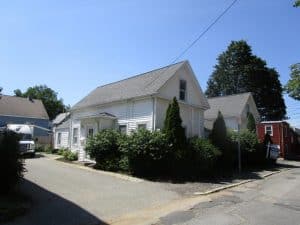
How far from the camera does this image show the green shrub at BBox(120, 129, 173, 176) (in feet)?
54.7

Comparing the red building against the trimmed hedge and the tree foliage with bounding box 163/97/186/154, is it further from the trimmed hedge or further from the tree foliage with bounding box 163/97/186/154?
the tree foliage with bounding box 163/97/186/154

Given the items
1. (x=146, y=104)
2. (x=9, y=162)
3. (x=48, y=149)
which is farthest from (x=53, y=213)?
(x=48, y=149)

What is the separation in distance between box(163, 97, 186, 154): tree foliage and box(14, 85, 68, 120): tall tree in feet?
210

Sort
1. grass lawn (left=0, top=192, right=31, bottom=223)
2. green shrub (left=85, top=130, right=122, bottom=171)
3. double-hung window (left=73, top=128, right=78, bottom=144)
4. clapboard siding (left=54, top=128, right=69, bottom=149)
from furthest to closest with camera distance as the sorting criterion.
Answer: clapboard siding (left=54, top=128, right=69, bottom=149) → double-hung window (left=73, top=128, right=78, bottom=144) → green shrub (left=85, top=130, right=122, bottom=171) → grass lawn (left=0, top=192, right=31, bottom=223)

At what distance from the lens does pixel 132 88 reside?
23734 millimetres

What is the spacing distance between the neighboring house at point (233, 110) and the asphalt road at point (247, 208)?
18.1 metres

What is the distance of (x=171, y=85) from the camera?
2192 cm

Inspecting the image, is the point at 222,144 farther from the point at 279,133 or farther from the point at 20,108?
the point at 20,108

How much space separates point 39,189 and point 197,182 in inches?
296

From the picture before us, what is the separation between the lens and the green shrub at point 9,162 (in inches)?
411

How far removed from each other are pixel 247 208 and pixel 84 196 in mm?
5683

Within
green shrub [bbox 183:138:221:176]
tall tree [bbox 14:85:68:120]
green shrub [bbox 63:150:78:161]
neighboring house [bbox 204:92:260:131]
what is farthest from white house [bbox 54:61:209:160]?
tall tree [bbox 14:85:68:120]

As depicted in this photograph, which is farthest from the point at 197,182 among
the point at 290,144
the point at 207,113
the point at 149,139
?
the point at 290,144

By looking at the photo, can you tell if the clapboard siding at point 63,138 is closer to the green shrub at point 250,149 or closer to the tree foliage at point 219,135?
the tree foliage at point 219,135
